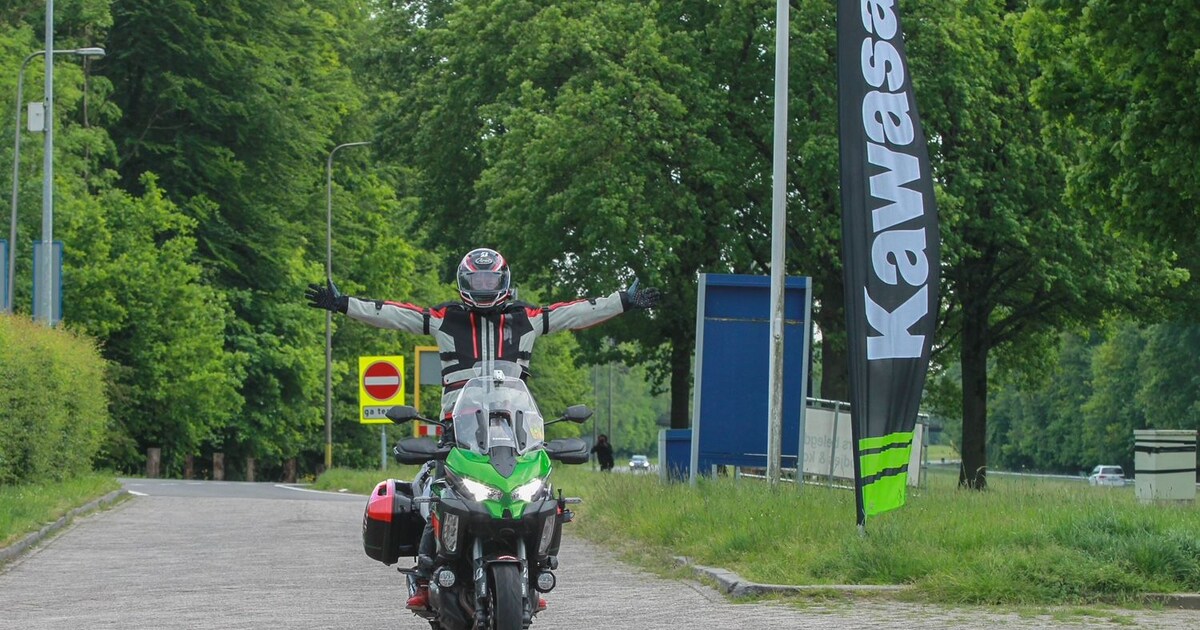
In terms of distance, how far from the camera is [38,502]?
69.6 ft

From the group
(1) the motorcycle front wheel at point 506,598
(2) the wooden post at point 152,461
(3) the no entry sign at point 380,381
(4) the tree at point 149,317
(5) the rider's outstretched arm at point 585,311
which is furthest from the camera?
(2) the wooden post at point 152,461

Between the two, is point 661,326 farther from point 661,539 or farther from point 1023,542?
point 1023,542

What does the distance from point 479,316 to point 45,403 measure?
16318 mm

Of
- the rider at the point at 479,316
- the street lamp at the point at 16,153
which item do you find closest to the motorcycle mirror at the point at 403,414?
the rider at the point at 479,316

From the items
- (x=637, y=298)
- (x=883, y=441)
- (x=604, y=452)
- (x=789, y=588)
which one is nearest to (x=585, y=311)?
(x=637, y=298)

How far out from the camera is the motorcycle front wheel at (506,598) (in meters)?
8.21

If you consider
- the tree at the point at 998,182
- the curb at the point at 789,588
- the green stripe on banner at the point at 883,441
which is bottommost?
the curb at the point at 789,588

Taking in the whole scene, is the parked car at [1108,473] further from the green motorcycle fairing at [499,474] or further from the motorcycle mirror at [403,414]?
the green motorcycle fairing at [499,474]

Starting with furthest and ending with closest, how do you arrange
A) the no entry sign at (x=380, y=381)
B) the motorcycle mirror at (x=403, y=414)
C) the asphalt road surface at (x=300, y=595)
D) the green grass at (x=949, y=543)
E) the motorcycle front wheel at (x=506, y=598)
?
the no entry sign at (x=380, y=381), the green grass at (x=949, y=543), the asphalt road surface at (x=300, y=595), the motorcycle mirror at (x=403, y=414), the motorcycle front wheel at (x=506, y=598)

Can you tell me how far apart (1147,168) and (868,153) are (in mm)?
11988

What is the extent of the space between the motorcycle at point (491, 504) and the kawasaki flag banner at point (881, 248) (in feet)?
15.5

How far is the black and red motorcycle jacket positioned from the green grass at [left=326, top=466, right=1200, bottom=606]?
134 inches

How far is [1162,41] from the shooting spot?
22.8 metres

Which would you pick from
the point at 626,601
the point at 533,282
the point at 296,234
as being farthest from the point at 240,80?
the point at 626,601
